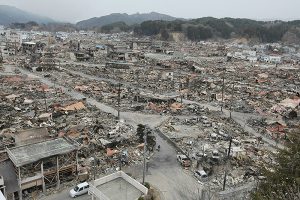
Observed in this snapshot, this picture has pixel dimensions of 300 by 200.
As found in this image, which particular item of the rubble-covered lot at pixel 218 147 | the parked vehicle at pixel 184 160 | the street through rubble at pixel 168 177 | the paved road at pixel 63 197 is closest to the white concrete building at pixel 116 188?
the paved road at pixel 63 197

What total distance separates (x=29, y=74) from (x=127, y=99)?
2077cm

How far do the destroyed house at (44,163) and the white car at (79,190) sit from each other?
3.98 feet

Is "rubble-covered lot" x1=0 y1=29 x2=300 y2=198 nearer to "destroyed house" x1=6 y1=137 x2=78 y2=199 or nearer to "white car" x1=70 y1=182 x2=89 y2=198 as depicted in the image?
"destroyed house" x1=6 y1=137 x2=78 y2=199

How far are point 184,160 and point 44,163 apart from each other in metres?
8.31

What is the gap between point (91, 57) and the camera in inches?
2726

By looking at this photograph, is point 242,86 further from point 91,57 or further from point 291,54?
point 291,54

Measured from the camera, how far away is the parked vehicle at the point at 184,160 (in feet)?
67.9

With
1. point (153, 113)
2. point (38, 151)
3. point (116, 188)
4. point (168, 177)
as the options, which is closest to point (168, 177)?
point (168, 177)

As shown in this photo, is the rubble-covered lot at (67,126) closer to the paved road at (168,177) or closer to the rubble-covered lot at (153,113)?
the rubble-covered lot at (153,113)

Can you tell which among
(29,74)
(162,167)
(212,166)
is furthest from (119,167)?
(29,74)

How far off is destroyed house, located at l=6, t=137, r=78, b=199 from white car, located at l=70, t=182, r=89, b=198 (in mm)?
1213

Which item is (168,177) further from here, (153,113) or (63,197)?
(153,113)

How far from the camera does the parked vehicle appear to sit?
20.7 m

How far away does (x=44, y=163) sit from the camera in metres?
17.4
